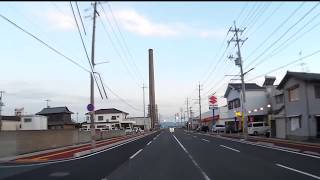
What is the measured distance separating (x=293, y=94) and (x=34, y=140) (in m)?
27.8

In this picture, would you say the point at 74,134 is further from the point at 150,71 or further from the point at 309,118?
the point at 150,71

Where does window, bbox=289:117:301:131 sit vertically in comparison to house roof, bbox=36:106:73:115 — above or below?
below

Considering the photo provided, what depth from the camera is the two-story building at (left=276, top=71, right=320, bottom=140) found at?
4122cm

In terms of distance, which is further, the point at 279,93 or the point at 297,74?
the point at 279,93

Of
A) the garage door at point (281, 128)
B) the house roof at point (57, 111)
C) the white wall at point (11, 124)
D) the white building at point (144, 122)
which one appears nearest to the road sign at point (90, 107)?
the garage door at point (281, 128)

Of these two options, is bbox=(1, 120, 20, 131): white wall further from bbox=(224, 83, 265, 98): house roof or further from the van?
bbox=(224, 83, 265, 98): house roof

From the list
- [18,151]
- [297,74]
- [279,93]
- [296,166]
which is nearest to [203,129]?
[279,93]

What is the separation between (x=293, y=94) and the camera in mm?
45938

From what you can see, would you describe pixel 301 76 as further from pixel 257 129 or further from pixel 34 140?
pixel 34 140

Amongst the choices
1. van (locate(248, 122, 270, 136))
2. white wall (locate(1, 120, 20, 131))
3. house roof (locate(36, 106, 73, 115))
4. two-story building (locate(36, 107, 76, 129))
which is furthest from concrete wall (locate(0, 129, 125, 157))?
house roof (locate(36, 106, 73, 115))

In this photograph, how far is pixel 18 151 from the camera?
28.9 metres

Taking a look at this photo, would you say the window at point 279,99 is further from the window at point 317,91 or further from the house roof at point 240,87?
the window at point 317,91

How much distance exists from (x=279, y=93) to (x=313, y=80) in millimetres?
16771

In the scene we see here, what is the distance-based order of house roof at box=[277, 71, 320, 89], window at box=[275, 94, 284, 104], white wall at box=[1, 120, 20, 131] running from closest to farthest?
1. house roof at box=[277, 71, 320, 89]
2. window at box=[275, 94, 284, 104]
3. white wall at box=[1, 120, 20, 131]
